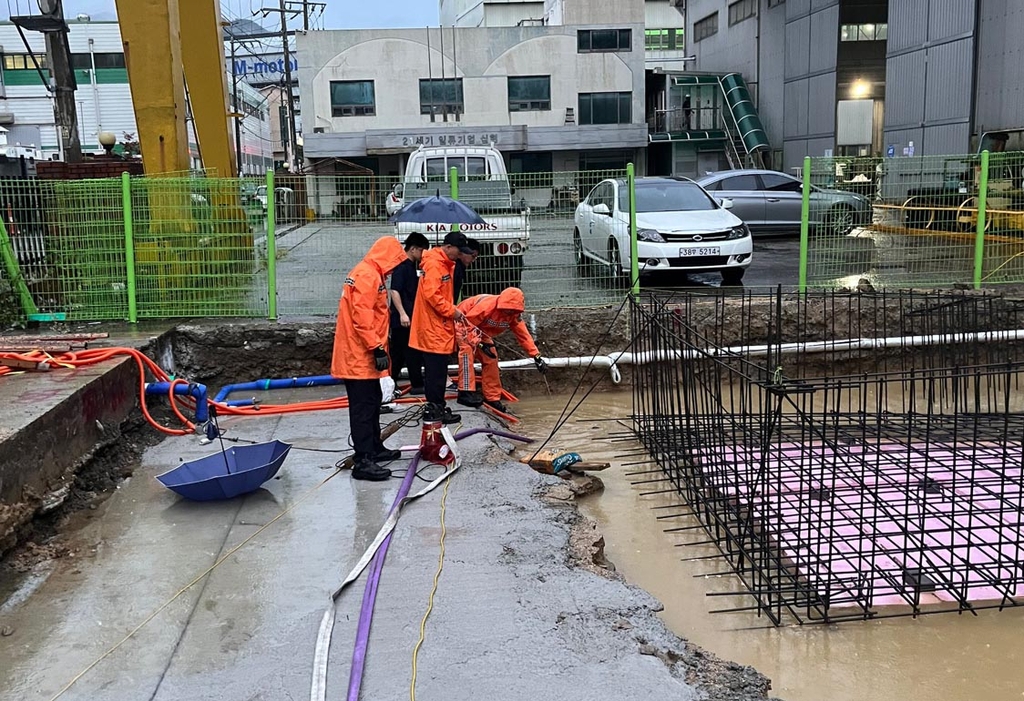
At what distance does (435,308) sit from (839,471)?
3333 mm

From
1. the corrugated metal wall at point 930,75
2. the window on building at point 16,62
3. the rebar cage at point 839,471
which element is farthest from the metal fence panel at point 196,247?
the window on building at point 16,62

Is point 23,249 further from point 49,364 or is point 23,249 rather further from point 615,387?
point 615,387

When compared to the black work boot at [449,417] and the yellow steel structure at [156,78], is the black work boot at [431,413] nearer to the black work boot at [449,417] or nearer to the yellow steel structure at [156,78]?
the black work boot at [449,417]

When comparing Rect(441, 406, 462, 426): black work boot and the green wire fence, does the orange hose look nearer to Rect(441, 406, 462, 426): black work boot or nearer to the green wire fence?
Rect(441, 406, 462, 426): black work boot

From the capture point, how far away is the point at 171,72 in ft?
30.5

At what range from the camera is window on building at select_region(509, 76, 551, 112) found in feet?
122

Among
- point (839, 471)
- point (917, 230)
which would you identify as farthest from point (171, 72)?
point (917, 230)

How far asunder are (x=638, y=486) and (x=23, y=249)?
22.6 ft

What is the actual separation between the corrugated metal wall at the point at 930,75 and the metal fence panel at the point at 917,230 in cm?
953

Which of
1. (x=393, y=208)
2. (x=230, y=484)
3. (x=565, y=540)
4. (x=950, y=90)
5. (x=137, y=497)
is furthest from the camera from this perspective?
(x=950, y=90)

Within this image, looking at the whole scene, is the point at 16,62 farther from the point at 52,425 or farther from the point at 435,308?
the point at 52,425

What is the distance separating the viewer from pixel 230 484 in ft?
18.0

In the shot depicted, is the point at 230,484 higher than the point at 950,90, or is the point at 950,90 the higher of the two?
the point at 950,90

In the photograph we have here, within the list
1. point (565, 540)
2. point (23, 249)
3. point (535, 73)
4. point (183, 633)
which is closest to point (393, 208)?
point (23, 249)
